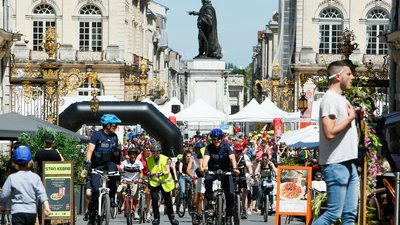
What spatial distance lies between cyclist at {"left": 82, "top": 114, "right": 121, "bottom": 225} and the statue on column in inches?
1690

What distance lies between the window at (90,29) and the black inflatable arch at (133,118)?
4057 centimetres

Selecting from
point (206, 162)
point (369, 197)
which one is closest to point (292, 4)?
point (206, 162)

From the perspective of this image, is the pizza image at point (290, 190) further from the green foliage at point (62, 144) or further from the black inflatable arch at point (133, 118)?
the black inflatable arch at point (133, 118)

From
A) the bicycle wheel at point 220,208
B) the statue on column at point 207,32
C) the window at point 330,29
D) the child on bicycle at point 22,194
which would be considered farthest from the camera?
the window at point 330,29

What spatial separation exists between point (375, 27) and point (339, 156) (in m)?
69.1

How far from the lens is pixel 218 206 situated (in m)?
21.6

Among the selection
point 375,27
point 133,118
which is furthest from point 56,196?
point 375,27

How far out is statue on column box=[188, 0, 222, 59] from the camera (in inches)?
2522

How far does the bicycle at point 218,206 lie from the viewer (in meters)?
21.6

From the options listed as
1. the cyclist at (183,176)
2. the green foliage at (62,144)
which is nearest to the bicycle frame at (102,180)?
the green foliage at (62,144)

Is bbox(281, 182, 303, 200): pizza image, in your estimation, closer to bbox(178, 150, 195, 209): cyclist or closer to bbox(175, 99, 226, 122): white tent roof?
bbox(178, 150, 195, 209): cyclist

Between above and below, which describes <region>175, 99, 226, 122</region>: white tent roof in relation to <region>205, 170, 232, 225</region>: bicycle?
above

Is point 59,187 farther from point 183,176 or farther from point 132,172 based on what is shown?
point 183,176

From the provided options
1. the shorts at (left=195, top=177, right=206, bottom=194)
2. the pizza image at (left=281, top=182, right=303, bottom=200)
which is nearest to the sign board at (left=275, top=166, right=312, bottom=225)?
the pizza image at (left=281, top=182, right=303, bottom=200)
